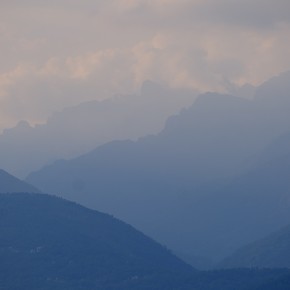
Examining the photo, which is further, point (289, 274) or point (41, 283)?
point (41, 283)

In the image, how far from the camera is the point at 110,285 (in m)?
198

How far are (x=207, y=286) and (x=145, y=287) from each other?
1009 centimetres

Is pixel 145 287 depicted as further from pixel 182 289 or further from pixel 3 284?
pixel 3 284

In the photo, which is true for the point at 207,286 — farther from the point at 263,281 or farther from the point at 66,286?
the point at 66,286

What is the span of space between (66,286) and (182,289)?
63.2ft

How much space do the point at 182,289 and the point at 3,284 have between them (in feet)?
97.0

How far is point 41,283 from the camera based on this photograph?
197 meters

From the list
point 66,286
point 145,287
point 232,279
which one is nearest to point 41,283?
point 66,286

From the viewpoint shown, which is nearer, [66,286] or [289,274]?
[289,274]

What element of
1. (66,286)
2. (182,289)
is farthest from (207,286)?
(66,286)

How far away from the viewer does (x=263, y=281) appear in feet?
617

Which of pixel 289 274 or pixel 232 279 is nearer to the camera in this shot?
pixel 289 274

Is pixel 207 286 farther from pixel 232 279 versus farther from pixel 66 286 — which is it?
pixel 66 286

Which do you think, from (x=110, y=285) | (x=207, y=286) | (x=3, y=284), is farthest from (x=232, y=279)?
(x=3, y=284)
